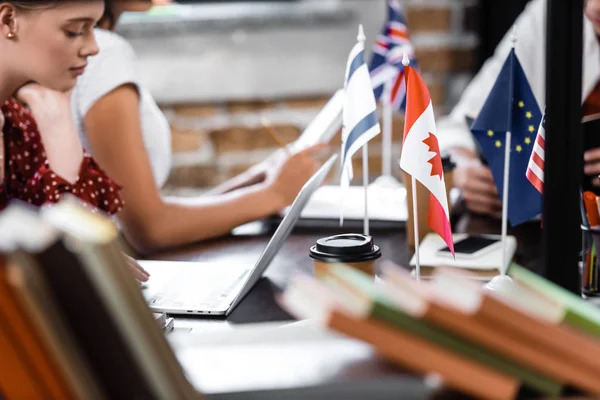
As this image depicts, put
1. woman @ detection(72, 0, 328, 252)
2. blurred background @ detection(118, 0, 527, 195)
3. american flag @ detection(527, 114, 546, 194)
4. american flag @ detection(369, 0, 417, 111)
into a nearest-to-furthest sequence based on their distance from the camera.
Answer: american flag @ detection(527, 114, 546, 194) < woman @ detection(72, 0, 328, 252) < american flag @ detection(369, 0, 417, 111) < blurred background @ detection(118, 0, 527, 195)

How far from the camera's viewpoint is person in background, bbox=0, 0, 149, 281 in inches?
42.7

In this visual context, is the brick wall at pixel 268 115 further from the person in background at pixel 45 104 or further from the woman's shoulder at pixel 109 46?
the person in background at pixel 45 104

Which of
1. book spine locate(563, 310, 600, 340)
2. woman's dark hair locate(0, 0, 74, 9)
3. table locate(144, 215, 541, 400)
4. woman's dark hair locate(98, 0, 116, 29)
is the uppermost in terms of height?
woman's dark hair locate(0, 0, 74, 9)

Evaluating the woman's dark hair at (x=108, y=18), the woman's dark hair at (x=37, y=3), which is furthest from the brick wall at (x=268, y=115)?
the woman's dark hair at (x=37, y=3)

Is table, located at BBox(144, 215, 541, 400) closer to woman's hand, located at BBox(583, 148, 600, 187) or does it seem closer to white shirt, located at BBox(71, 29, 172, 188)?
woman's hand, located at BBox(583, 148, 600, 187)

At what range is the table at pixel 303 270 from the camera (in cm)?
50

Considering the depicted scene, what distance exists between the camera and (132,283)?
1.55ft

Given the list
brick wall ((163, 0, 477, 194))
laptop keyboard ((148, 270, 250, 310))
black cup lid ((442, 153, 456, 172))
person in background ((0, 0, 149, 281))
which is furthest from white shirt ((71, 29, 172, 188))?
brick wall ((163, 0, 477, 194))

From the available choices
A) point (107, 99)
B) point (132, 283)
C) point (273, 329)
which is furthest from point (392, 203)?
point (132, 283)

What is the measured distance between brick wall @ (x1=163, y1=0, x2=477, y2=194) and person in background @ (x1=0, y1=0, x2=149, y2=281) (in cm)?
127

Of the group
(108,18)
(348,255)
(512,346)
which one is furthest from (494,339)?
(108,18)

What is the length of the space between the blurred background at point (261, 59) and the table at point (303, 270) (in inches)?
45.7

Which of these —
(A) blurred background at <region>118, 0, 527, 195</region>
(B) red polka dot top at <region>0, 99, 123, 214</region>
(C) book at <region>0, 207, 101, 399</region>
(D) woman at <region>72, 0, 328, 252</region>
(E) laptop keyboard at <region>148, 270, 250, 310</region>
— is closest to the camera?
(C) book at <region>0, 207, 101, 399</region>

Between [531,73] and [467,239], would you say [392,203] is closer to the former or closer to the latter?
[467,239]
